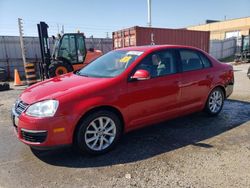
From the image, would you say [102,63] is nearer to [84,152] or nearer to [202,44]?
[84,152]

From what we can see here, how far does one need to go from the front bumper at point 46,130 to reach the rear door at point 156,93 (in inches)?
42.2

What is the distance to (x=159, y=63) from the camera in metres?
4.54

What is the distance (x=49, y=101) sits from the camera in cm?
350

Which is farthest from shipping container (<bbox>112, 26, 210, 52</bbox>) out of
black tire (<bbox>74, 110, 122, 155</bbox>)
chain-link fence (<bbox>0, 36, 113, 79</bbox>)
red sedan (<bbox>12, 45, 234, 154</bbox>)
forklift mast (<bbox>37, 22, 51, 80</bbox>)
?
black tire (<bbox>74, 110, 122, 155</bbox>)

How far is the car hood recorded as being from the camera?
3.63 meters

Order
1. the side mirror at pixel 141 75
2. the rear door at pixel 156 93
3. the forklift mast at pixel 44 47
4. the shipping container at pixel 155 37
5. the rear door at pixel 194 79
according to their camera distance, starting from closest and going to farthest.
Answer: the side mirror at pixel 141 75 → the rear door at pixel 156 93 → the rear door at pixel 194 79 → the forklift mast at pixel 44 47 → the shipping container at pixel 155 37

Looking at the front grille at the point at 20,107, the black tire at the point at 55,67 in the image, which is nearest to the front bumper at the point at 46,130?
the front grille at the point at 20,107

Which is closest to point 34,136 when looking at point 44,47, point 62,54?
point 44,47

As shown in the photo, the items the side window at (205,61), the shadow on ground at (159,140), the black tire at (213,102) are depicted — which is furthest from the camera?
the black tire at (213,102)

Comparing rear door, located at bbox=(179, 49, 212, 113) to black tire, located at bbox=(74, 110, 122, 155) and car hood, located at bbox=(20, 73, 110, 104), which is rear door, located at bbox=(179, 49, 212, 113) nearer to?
black tire, located at bbox=(74, 110, 122, 155)

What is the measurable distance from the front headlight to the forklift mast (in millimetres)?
8638

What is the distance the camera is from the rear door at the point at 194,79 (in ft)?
15.8

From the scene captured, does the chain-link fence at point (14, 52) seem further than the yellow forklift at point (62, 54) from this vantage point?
Yes

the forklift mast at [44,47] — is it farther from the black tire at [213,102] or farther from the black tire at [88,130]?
the black tire at [88,130]
